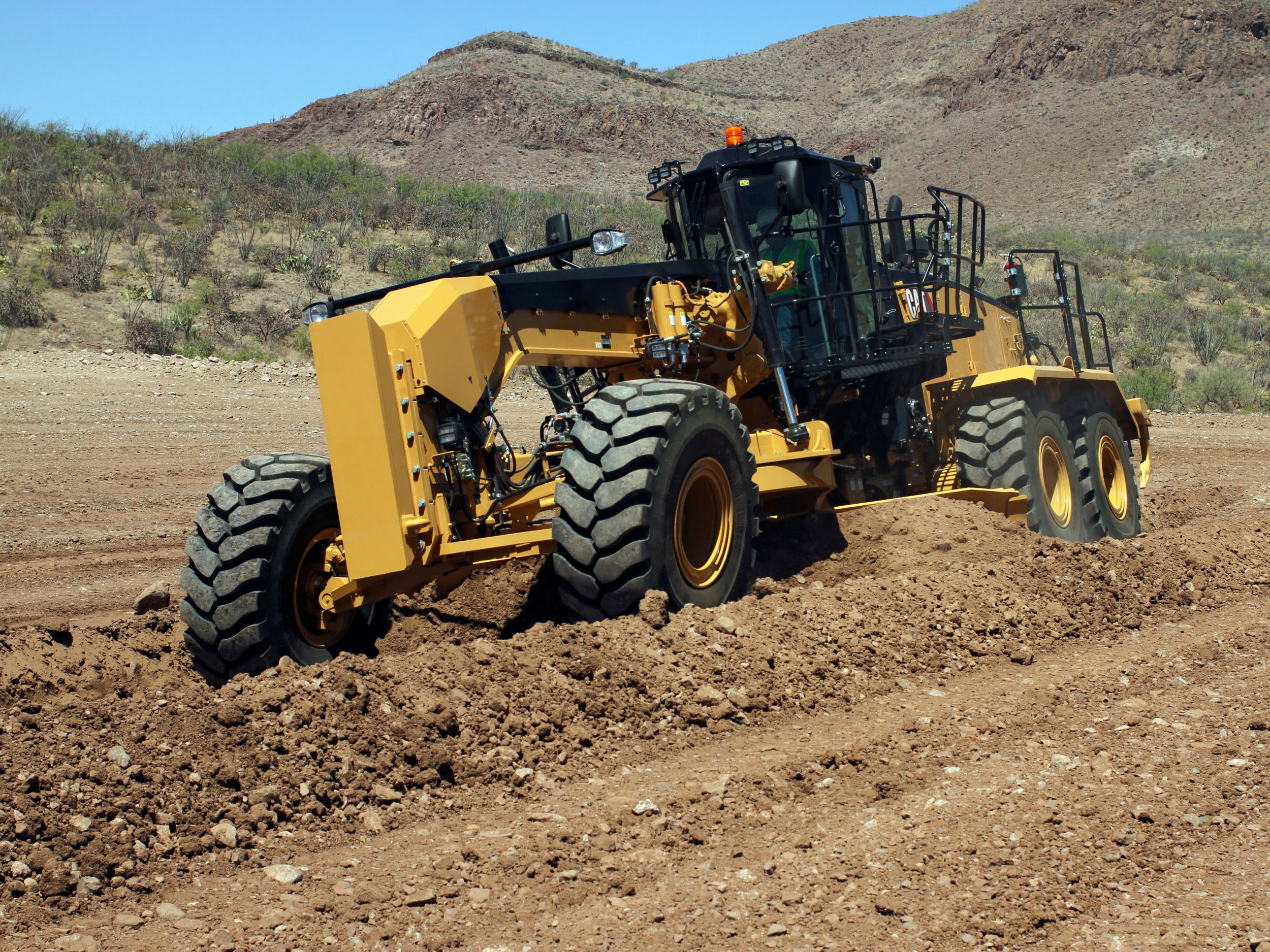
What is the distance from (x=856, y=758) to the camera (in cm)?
428

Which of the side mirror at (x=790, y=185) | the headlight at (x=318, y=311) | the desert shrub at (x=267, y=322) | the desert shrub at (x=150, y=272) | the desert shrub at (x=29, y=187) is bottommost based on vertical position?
the headlight at (x=318, y=311)

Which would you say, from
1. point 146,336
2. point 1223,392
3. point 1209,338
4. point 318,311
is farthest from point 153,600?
point 1209,338

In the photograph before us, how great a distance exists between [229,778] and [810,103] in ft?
255

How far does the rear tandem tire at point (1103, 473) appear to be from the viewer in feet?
31.2

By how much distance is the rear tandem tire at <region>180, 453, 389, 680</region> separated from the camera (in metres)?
5.54

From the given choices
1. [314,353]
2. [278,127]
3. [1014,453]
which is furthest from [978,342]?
[278,127]

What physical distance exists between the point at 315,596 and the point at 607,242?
2.36 meters

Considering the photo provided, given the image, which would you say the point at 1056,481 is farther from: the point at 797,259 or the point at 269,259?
the point at 269,259

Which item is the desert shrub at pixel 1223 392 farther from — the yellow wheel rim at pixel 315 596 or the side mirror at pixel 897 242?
the yellow wheel rim at pixel 315 596

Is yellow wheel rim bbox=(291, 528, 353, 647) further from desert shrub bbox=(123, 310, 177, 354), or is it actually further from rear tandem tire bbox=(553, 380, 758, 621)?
desert shrub bbox=(123, 310, 177, 354)

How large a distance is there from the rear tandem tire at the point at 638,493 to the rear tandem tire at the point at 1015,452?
3.08 m

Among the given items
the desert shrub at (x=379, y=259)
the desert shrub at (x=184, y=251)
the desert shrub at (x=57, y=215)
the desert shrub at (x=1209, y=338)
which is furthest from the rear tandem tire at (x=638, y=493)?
the desert shrub at (x=1209, y=338)

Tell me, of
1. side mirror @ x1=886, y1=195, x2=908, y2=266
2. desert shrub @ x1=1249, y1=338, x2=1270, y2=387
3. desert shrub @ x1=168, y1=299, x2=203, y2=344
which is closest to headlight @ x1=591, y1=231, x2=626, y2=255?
side mirror @ x1=886, y1=195, x2=908, y2=266

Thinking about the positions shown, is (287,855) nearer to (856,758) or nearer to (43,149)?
(856,758)
